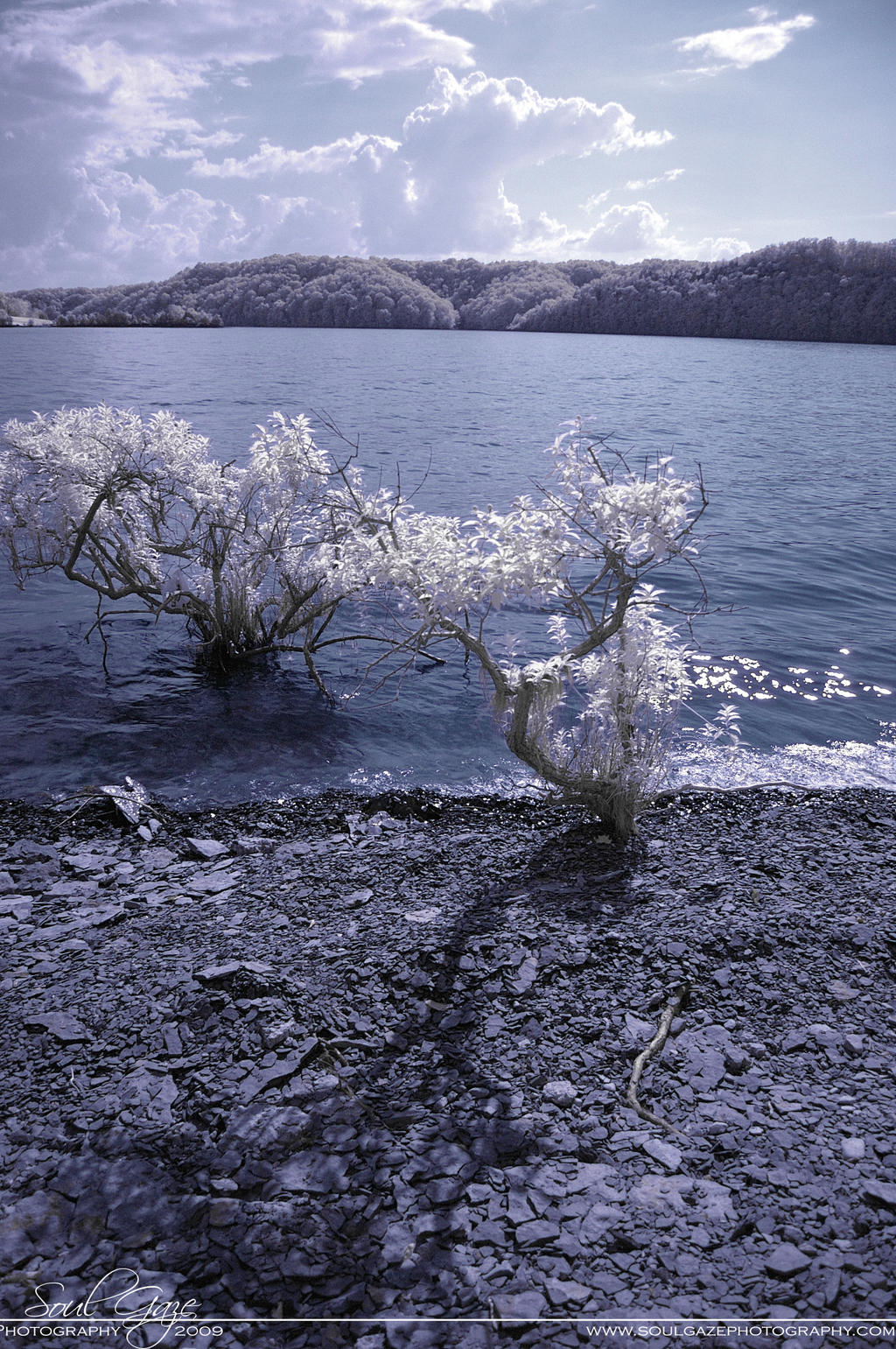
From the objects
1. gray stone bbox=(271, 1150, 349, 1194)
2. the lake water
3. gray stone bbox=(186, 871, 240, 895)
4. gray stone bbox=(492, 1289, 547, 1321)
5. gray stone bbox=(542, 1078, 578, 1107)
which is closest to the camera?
gray stone bbox=(492, 1289, 547, 1321)

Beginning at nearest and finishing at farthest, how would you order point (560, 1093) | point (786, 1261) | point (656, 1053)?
point (786, 1261)
point (560, 1093)
point (656, 1053)

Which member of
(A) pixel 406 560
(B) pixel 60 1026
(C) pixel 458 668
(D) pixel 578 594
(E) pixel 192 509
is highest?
(E) pixel 192 509

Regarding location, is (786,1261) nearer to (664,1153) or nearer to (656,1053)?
(664,1153)

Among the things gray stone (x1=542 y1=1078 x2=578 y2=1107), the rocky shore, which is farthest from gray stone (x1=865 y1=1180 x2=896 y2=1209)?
gray stone (x1=542 y1=1078 x2=578 y2=1107)

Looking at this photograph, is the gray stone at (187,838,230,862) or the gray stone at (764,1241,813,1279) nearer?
the gray stone at (764,1241,813,1279)

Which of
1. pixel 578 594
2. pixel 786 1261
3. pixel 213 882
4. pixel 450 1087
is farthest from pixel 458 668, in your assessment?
pixel 786 1261

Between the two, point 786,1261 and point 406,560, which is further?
point 406,560

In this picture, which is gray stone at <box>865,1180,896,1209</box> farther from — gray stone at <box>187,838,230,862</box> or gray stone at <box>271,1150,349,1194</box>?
gray stone at <box>187,838,230,862</box>

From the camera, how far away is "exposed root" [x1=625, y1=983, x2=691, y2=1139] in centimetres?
392

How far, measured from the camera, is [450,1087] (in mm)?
4168

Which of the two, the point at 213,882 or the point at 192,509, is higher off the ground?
the point at 192,509

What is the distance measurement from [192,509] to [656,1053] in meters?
9.94

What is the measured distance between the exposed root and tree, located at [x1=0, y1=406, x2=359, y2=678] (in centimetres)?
698

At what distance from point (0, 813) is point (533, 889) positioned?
5.17m
